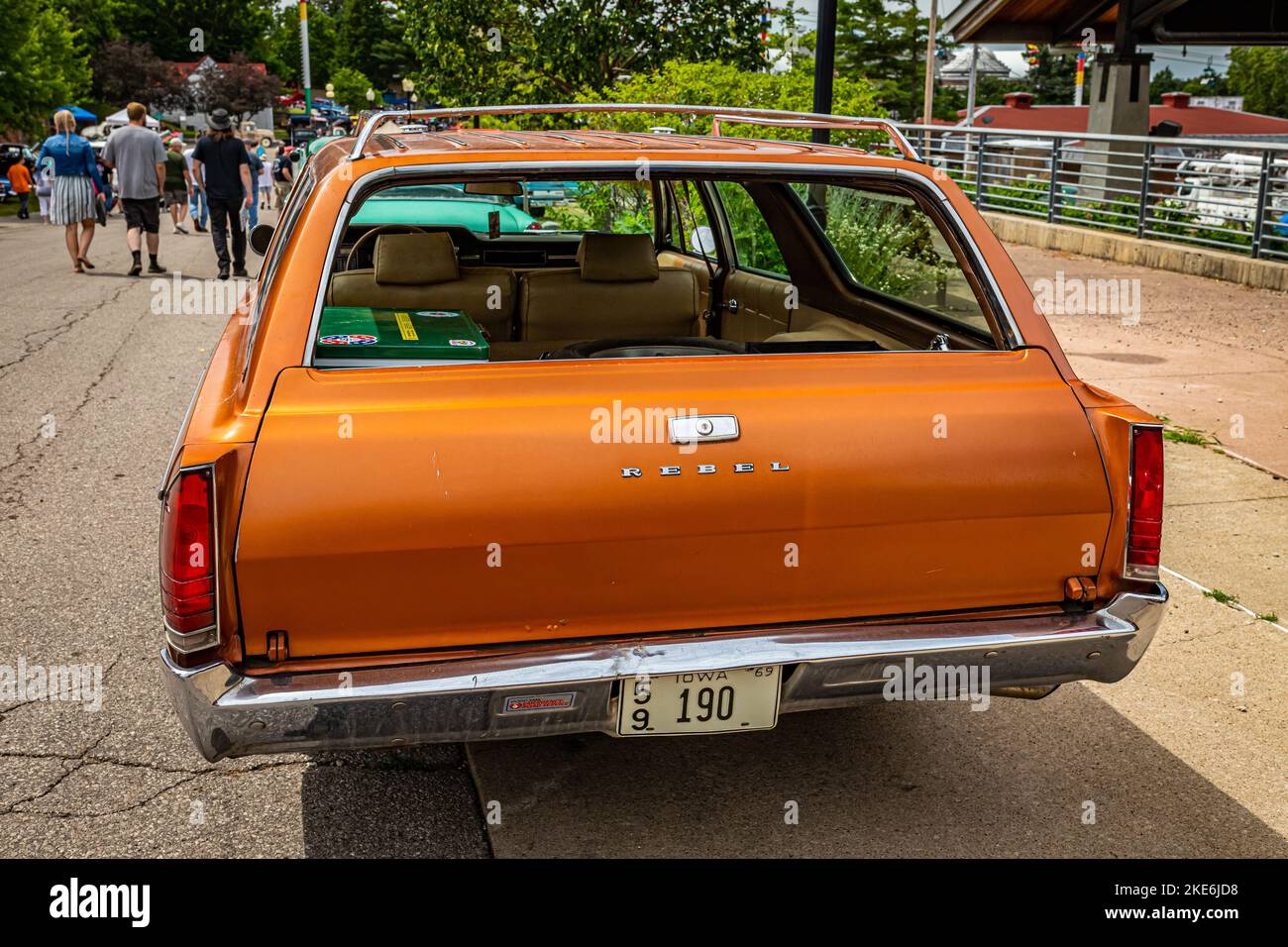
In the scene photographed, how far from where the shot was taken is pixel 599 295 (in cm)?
478

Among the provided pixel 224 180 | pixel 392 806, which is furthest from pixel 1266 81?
pixel 392 806

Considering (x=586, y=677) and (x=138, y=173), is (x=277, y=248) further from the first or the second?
(x=138, y=173)

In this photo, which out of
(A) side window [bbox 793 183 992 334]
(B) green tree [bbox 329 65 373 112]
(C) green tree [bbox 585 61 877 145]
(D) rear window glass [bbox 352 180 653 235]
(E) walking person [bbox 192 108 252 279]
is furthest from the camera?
(B) green tree [bbox 329 65 373 112]

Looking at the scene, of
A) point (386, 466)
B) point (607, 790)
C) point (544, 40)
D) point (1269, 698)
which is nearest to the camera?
point (386, 466)

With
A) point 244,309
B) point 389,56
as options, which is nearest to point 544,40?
point 244,309

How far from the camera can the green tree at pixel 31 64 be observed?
121 ft

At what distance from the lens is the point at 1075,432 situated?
314 cm

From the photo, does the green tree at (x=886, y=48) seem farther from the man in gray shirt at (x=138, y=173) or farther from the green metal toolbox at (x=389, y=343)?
the green metal toolbox at (x=389, y=343)

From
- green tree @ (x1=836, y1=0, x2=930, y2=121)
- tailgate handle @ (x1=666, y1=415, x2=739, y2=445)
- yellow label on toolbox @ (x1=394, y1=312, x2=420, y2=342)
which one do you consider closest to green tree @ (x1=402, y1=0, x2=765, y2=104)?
yellow label on toolbox @ (x1=394, y1=312, x2=420, y2=342)

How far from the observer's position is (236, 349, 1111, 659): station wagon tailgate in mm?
2803

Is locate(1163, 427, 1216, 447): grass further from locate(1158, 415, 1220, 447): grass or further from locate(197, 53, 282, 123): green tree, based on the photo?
locate(197, 53, 282, 123): green tree

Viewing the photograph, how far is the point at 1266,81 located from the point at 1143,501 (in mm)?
97511
